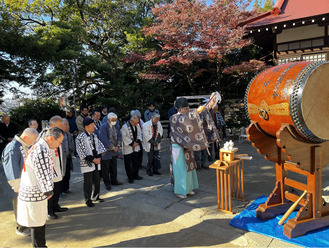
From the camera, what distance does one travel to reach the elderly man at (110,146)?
17.3 feet

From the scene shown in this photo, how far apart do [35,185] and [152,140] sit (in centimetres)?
354

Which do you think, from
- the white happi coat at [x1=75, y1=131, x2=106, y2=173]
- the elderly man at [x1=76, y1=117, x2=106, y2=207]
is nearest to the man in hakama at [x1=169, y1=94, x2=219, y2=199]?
the elderly man at [x1=76, y1=117, x2=106, y2=207]

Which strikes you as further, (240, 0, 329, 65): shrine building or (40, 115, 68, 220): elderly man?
(240, 0, 329, 65): shrine building

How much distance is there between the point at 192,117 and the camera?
4.69m

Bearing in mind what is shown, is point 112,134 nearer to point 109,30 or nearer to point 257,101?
point 257,101

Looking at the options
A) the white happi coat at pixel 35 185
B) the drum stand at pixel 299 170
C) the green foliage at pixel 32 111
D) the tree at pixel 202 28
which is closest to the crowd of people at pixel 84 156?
the white happi coat at pixel 35 185

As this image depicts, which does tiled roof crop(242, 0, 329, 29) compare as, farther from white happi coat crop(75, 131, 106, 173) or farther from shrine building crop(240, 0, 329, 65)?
A: white happi coat crop(75, 131, 106, 173)

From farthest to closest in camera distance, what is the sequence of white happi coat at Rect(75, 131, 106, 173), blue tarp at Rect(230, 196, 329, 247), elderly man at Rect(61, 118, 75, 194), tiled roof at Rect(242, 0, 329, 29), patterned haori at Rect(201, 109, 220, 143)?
1. tiled roof at Rect(242, 0, 329, 29)
2. patterned haori at Rect(201, 109, 220, 143)
3. elderly man at Rect(61, 118, 75, 194)
4. white happi coat at Rect(75, 131, 106, 173)
5. blue tarp at Rect(230, 196, 329, 247)

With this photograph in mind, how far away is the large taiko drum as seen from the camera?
3016mm

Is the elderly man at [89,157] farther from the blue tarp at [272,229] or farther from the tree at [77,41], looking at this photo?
the tree at [77,41]

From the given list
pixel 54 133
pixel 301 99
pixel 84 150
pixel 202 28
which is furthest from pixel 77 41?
pixel 301 99

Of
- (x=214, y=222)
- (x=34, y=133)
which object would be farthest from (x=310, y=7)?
(x=34, y=133)

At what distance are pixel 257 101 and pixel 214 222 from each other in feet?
6.40

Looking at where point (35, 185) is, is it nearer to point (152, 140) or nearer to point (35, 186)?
point (35, 186)
